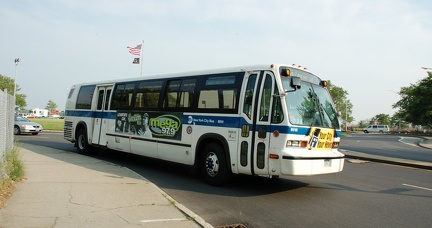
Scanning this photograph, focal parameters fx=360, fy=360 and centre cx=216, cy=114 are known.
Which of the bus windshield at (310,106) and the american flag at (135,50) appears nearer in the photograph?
the bus windshield at (310,106)

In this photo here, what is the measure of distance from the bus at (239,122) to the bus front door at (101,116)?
1.74m

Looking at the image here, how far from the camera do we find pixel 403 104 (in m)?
75.2

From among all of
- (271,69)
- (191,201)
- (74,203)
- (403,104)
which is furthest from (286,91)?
(403,104)

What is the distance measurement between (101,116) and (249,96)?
7.15m

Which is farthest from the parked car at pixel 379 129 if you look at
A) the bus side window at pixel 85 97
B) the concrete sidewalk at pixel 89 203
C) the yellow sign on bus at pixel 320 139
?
the concrete sidewalk at pixel 89 203

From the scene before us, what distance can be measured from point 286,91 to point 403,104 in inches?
3046

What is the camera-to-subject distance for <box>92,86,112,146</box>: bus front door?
12.9 meters

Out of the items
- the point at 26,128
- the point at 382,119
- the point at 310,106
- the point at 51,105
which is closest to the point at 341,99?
the point at 382,119

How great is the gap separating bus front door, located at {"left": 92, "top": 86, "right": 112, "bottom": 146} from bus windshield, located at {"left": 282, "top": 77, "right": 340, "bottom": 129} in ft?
24.5

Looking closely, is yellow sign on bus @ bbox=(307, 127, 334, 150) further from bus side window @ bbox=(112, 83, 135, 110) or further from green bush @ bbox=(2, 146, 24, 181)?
bus side window @ bbox=(112, 83, 135, 110)

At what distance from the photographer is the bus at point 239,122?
7.52 meters

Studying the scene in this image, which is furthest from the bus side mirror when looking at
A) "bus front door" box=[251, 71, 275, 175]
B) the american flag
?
the american flag

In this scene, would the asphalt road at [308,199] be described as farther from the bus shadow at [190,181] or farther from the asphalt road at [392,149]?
the asphalt road at [392,149]

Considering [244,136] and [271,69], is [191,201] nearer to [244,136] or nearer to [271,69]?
[244,136]
